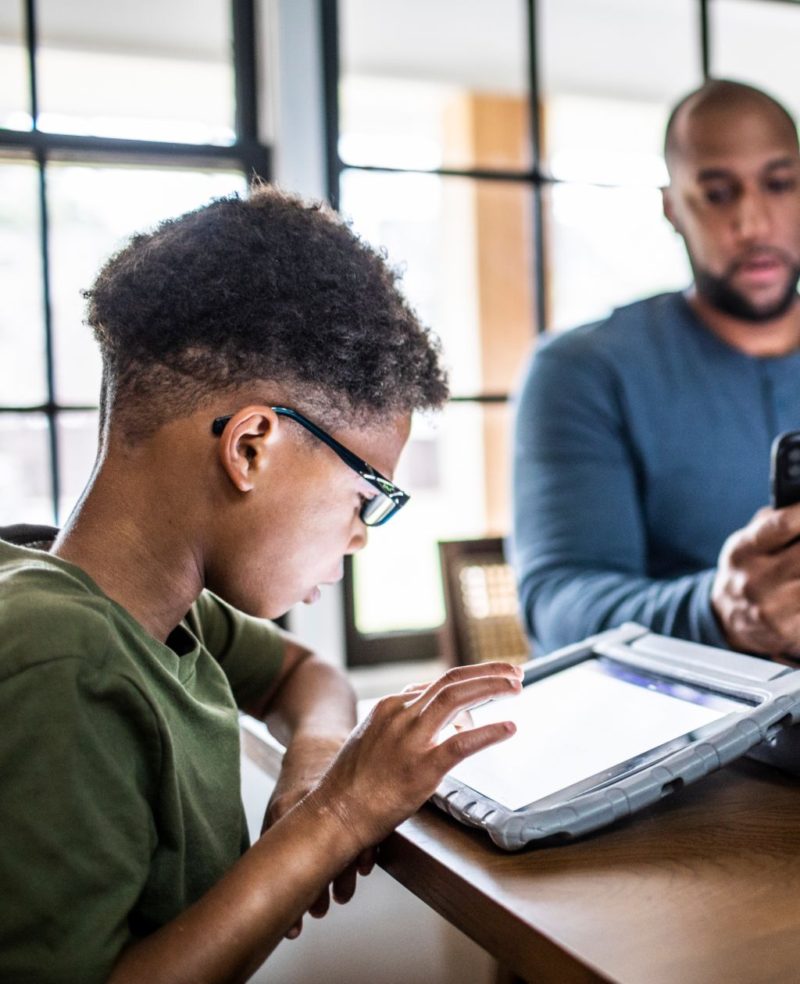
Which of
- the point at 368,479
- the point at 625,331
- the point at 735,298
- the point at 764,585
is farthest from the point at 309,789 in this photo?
the point at 735,298

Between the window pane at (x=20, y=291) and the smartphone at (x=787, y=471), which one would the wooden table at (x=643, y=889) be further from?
the window pane at (x=20, y=291)

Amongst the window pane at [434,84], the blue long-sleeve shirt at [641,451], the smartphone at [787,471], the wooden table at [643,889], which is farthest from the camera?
the window pane at [434,84]

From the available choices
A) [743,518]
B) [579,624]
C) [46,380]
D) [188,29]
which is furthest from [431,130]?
[579,624]

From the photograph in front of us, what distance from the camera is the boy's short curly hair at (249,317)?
83cm

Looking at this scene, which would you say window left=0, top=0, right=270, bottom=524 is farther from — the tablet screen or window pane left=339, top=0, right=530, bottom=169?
the tablet screen

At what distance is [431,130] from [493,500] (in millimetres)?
945

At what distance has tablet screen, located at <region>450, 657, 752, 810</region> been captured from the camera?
2.42ft

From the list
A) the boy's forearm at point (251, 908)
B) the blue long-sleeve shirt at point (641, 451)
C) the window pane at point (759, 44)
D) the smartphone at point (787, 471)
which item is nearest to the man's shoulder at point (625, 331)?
the blue long-sleeve shirt at point (641, 451)

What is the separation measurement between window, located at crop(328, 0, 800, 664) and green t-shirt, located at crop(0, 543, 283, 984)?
1685 mm

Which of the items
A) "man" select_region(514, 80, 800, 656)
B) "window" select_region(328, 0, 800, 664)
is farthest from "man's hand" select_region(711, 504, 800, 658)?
"window" select_region(328, 0, 800, 664)

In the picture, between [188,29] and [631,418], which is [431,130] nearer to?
[188,29]

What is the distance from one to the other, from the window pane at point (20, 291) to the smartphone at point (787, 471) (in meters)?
1.66

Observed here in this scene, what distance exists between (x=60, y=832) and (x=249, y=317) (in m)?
0.41

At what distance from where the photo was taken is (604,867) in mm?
672
